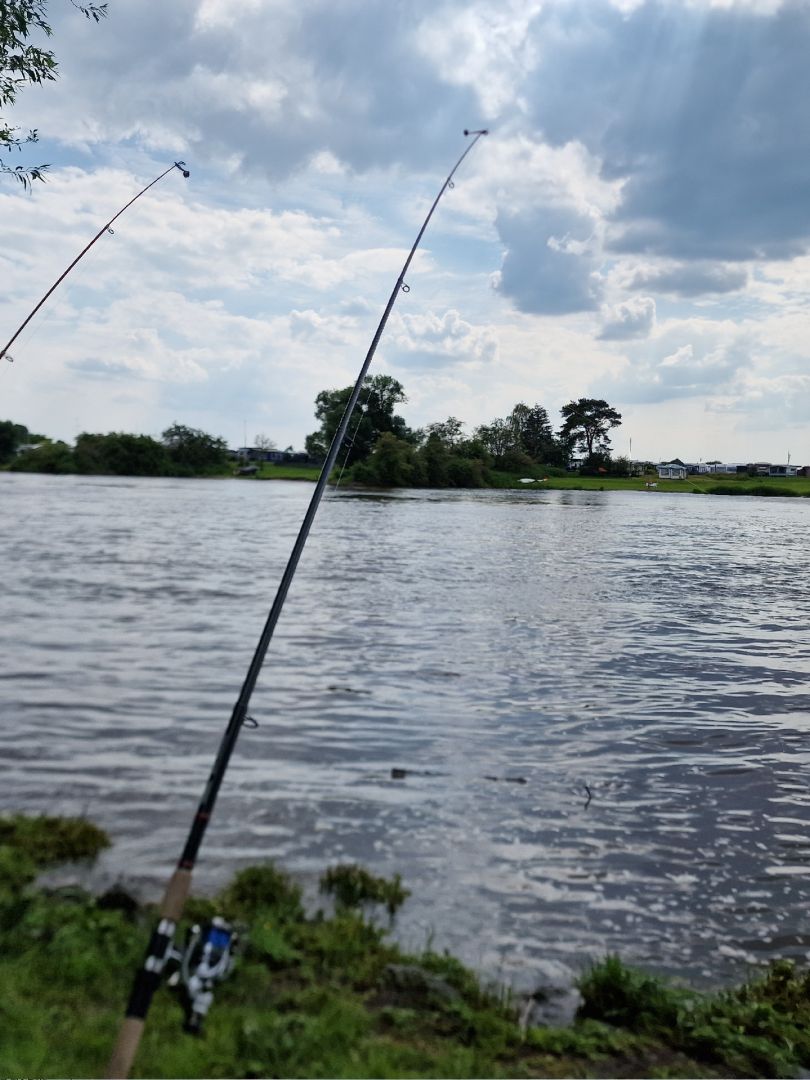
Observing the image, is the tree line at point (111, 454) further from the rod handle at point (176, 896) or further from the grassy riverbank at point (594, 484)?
the rod handle at point (176, 896)

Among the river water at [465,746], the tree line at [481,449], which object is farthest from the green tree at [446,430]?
the river water at [465,746]

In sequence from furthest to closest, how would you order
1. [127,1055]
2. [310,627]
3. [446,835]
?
[310,627] → [446,835] → [127,1055]

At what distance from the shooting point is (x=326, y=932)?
22.7ft

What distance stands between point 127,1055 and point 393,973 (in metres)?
3.06

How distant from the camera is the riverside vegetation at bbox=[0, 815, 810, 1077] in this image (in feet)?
16.3

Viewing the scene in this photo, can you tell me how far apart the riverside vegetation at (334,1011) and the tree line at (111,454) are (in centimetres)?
15065

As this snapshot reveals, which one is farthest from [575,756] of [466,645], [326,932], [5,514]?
[5,514]

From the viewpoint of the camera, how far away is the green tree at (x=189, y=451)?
554 feet

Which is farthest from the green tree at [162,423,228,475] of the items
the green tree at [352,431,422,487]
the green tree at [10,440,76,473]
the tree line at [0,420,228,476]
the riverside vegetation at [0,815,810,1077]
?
the riverside vegetation at [0,815,810,1077]

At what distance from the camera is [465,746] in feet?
42.0

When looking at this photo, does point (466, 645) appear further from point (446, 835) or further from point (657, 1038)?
point (657, 1038)

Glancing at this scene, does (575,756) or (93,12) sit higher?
(93,12)

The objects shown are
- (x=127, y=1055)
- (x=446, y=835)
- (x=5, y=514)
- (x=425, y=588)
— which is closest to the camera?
(x=127, y=1055)

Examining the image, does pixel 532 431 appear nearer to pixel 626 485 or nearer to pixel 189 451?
pixel 626 485
